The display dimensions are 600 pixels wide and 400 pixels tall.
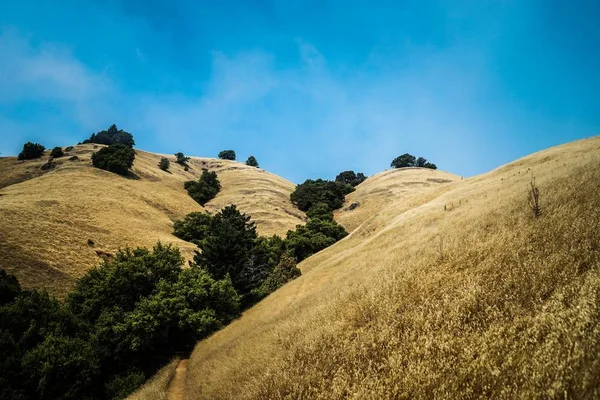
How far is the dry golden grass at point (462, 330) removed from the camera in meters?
5.23

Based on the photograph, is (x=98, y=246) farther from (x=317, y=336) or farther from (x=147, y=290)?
(x=317, y=336)

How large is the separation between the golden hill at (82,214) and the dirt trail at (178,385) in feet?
60.4

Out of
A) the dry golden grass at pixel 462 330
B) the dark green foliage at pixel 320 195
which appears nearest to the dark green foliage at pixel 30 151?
the dark green foliage at pixel 320 195

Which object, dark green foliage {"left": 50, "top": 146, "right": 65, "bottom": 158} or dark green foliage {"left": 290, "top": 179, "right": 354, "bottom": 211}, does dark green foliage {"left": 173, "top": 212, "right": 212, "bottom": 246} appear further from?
dark green foliage {"left": 50, "top": 146, "right": 65, "bottom": 158}

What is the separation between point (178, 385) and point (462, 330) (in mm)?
15604

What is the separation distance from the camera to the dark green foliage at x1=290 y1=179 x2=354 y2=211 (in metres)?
95.0

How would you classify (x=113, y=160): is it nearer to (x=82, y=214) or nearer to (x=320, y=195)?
(x=82, y=214)

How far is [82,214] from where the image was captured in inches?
1753

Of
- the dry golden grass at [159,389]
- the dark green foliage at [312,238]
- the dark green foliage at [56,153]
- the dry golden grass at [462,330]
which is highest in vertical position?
the dark green foliage at [56,153]

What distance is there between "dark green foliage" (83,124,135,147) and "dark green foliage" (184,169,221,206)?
4823cm

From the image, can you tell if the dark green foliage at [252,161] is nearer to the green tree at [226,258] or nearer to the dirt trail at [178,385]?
the green tree at [226,258]

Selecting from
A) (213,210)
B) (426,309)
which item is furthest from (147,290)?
(213,210)

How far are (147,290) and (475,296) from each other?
28.1 meters

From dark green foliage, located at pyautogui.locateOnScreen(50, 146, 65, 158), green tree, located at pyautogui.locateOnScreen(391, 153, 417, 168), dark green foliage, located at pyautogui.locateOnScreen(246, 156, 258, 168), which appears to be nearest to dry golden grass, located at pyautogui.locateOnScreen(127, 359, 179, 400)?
dark green foliage, located at pyautogui.locateOnScreen(50, 146, 65, 158)
